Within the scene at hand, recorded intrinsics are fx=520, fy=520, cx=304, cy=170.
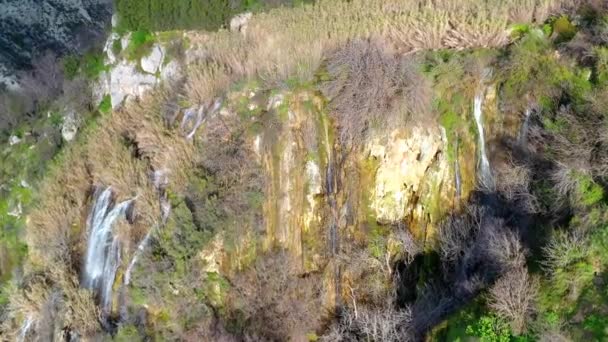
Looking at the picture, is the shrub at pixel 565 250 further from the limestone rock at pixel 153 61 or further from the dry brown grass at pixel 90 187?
the limestone rock at pixel 153 61

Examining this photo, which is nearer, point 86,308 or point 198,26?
point 86,308

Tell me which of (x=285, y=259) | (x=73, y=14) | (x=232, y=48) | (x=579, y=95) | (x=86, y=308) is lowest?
(x=86, y=308)

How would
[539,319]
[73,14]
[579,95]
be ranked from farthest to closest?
[73,14]
[579,95]
[539,319]

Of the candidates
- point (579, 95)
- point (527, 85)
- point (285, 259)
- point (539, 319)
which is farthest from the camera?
point (285, 259)

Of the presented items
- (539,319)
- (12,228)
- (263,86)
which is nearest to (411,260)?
(539,319)

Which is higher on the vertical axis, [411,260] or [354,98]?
[354,98]

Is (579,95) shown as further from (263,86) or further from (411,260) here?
(263,86)
